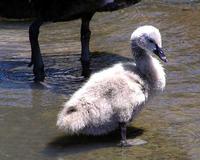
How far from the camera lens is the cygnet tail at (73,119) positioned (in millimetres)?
5387

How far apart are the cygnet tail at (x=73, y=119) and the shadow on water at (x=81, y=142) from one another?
147 millimetres

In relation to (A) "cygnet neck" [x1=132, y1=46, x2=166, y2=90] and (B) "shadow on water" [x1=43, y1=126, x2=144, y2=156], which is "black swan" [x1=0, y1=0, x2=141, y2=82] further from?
(B) "shadow on water" [x1=43, y1=126, x2=144, y2=156]

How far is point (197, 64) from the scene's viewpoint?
24.8ft

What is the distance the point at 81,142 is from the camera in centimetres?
561

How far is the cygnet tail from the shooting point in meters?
5.39

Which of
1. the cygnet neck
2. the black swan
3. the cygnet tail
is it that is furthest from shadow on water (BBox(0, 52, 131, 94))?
the cygnet tail

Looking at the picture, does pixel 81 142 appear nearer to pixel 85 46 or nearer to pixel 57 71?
pixel 57 71

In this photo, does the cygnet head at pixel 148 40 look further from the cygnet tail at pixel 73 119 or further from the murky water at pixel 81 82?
the cygnet tail at pixel 73 119

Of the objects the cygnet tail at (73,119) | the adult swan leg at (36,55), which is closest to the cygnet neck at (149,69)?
the cygnet tail at (73,119)

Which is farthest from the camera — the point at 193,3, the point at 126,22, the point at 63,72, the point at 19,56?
the point at 193,3

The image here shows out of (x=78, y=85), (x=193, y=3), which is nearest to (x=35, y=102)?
(x=78, y=85)

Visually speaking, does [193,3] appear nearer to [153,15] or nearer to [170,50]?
[153,15]

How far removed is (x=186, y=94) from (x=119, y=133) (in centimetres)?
111

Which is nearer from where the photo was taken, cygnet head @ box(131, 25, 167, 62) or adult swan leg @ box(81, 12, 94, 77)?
cygnet head @ box(131, 25, 167, 62)
